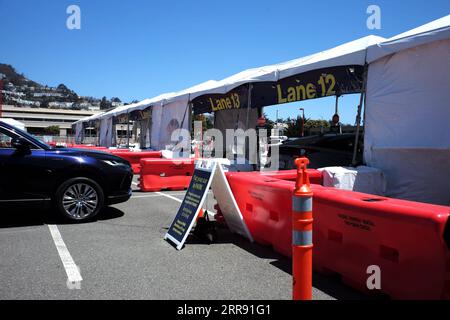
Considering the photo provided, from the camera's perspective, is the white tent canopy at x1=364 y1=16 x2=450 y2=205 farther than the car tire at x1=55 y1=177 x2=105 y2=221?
No

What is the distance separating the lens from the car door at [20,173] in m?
6.08

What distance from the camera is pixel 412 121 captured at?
21.5 ft

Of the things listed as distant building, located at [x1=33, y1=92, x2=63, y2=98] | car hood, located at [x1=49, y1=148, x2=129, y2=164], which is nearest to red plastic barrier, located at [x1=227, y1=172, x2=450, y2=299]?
car hood, located at [x1=49, y1=148, x2=129, y2=164]

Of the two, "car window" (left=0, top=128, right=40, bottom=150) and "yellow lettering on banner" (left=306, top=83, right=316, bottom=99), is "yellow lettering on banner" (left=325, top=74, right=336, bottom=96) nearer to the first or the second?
"yellow lettering on banner" (left=306, top=83, right=316, bottom=99)

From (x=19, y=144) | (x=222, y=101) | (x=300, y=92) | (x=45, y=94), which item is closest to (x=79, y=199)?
(x=19, y=144)

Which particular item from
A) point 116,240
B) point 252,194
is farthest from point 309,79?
point 116,240

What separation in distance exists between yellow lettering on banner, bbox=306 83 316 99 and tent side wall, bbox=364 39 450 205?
2325 mm

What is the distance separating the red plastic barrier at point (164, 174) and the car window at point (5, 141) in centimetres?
420

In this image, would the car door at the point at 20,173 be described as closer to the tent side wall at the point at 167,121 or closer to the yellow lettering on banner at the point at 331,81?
the yellow lettering on banner at the point at 331,81

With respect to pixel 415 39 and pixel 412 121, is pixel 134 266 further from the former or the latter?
pixel 415 39

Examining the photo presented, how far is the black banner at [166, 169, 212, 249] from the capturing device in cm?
499

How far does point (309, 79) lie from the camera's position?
9.62 meters

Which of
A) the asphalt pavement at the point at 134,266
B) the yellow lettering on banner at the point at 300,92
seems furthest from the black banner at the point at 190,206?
the yellow lettering on banner at the point at 300,92
